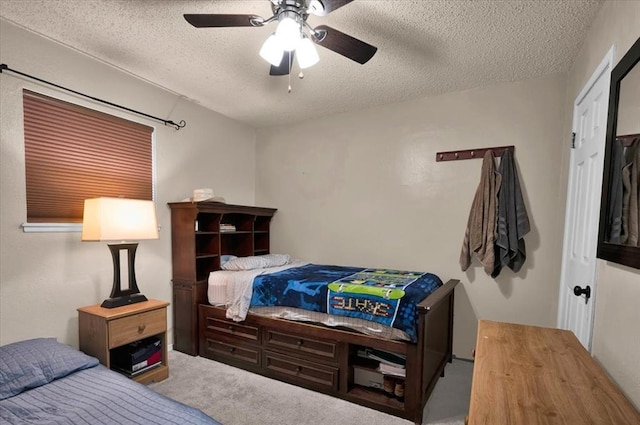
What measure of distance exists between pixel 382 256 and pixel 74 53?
3209 millimetres

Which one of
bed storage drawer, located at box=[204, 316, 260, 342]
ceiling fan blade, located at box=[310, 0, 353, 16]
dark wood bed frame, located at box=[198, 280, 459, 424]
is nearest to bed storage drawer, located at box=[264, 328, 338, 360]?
dark wood bed frame, located at box=[198, 280, 459, 424]

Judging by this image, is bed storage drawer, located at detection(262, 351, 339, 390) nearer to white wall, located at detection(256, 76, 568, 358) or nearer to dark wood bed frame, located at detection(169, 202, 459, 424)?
dark wood bed frame, located at detection(169, 202, 459, 424)

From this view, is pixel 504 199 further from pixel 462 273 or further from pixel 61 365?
pixel 61 365

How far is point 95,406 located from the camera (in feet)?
4.47

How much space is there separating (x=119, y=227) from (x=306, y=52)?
5.73 ft

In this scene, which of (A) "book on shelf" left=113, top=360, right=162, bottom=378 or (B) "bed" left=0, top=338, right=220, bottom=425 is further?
(A) "book on shelf" left=113, top=360, right=162, bottom=378

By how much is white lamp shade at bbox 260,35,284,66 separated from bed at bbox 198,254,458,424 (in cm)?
162

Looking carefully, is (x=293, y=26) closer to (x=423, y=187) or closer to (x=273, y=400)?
(x=423, y=187)

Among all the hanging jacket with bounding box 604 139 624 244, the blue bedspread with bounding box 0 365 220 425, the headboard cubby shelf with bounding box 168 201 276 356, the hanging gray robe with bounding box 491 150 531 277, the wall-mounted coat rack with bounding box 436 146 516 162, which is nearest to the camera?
the hanging jacket with bounding box 604 139 624 244

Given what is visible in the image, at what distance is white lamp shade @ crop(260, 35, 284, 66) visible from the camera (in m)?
1.57

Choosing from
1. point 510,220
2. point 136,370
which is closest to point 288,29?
point 510,220

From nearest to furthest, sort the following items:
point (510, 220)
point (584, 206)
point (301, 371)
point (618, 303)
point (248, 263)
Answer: point (618, 303) → point (584, 206) → point (301, 371) → point (510, 220) → point (248, 263)

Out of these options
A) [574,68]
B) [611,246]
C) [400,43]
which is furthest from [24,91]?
[574,68]

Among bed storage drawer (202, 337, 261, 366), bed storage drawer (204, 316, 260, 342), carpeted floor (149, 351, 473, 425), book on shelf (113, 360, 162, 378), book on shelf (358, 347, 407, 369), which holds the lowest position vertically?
carpeted floor (149, 351, 473, 425)
